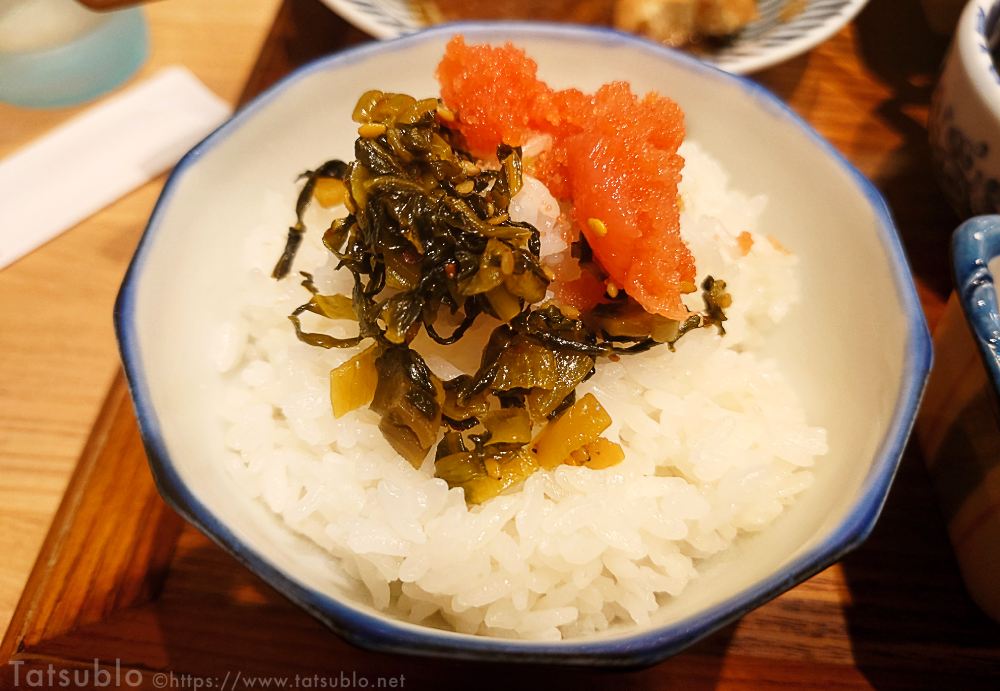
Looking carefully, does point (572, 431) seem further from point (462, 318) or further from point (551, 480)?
point (462, 318)

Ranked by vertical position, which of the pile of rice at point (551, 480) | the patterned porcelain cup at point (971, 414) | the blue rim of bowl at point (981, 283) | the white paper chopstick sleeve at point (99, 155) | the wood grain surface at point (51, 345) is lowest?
the wood grain surface at point (51, 345)

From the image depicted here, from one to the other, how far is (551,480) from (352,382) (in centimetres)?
50

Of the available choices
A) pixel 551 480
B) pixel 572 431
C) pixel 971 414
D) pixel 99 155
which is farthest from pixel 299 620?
pixel 99 155

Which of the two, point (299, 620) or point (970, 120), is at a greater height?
point (970, 120)

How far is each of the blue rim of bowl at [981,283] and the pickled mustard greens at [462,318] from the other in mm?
641

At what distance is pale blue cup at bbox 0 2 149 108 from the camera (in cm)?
279

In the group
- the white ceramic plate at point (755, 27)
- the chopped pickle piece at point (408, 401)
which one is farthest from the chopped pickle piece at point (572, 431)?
the white ceramic plate at point (755, 27)

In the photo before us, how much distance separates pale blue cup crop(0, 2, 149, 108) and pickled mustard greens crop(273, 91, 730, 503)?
1.81 m

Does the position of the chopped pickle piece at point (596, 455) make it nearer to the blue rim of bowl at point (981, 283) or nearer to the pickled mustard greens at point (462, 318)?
the pickled mustard greens at point (462, 318)

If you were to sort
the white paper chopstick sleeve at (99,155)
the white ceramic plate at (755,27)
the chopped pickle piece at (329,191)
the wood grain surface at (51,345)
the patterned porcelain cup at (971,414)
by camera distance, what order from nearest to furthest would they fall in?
the patterned porcelain cup at (971,414)
the wood grain surface at (51,345)
the chopped pickle piece at (329,191)
the white paper chopstick sleeve at (99,155)
the white ceramic plate at (755,27)

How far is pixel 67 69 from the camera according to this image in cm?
281

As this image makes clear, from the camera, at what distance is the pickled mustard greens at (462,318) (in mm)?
1453

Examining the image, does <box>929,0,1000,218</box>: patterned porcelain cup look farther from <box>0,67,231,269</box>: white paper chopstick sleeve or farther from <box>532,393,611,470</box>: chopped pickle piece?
<box>0,67,231,269</box>: white paper chopstick sleeve

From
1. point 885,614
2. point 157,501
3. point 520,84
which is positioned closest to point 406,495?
point 157,501
